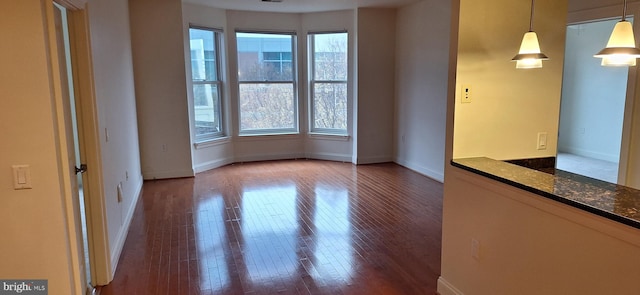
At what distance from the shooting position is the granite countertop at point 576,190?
1518 millimetres

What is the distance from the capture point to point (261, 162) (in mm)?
7027

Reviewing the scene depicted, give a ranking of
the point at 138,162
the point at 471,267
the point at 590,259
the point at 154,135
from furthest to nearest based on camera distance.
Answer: the point at 154,135
the point at 138,162
the point at 471,267
the point at 590,259

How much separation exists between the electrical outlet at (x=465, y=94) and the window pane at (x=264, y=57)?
15.9 feet

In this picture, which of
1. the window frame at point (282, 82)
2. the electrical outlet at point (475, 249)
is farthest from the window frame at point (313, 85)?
the electrical outlet at point (475, 249)

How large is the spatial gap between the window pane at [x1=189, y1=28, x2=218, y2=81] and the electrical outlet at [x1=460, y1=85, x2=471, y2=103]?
4.58 m

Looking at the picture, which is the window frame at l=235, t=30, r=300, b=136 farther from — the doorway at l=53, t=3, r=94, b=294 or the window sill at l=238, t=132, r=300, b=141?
the doorway at l=53, t=3, r=94, b=294

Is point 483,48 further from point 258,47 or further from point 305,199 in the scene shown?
point 258,47

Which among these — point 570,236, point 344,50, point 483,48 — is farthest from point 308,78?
point 570,236

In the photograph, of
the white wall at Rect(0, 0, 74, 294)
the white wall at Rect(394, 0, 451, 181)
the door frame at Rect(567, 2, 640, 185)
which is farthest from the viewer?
the white wall at Rect(394, 0, 451, 181)

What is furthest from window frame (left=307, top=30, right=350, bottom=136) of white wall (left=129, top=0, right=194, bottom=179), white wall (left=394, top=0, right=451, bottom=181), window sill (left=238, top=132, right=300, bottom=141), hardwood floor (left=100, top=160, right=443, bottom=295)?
white wall (left=129, top=0, right=194, bottom=179)

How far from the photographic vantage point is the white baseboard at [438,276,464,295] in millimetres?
2539

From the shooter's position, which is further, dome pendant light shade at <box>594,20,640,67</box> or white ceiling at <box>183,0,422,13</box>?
white ceiling at <box>183,0,422,13</box>

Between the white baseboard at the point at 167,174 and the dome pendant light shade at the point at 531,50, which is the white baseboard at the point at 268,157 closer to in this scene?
the white baseboard at the point at 167,174

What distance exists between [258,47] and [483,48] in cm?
491
